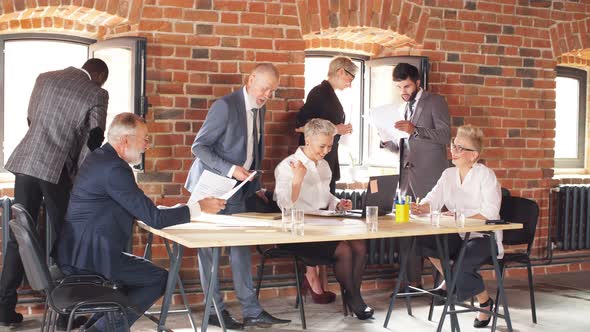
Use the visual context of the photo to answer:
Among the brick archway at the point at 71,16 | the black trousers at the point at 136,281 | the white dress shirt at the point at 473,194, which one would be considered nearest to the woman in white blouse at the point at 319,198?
the white dress shirt at the point at 473,194

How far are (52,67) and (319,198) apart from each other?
7.48ft

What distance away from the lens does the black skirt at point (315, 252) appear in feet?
17.9

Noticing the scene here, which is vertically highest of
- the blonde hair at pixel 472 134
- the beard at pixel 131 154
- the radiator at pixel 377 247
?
the blonde hair at pixel 472 134

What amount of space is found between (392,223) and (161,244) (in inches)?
75.4

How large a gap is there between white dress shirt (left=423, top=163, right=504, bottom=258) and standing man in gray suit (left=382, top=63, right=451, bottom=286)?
749mm

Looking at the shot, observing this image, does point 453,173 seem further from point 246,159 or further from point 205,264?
point 205,264

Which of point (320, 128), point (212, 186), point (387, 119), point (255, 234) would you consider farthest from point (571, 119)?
point (255, 234)

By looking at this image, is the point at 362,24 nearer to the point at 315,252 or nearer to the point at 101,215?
the point at 315,252

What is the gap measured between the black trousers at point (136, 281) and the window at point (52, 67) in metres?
1.86

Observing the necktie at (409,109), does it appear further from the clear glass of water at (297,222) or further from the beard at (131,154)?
the beard at (131,154)

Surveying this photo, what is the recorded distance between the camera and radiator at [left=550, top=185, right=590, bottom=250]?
7715mm

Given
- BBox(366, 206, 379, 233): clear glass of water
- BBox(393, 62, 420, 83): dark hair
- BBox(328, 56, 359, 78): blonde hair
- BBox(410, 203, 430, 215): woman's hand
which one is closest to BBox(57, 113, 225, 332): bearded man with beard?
BBox(366, 206, 379, 233): clear glass of water

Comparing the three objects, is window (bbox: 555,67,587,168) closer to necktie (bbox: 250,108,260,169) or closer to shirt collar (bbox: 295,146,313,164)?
shirt collar (bbox: 295,146,313,164)

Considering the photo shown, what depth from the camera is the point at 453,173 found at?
555cm
